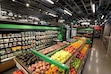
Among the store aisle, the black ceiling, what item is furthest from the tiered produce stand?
the black ceiling

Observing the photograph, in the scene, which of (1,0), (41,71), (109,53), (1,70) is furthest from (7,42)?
(109,53)

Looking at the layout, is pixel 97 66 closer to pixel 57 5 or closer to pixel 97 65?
pixel 97 65

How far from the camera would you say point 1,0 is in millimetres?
5465

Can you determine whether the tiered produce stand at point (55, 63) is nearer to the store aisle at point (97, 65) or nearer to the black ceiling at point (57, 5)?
the store aisle at point (97, 65)

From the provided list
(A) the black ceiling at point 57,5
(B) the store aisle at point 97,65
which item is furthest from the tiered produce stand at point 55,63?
(A) the black ceiling at point 57,5

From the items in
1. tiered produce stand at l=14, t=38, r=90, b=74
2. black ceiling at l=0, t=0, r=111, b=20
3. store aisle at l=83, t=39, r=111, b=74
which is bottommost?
store aisle at l=83, t=39, r=111, b=74

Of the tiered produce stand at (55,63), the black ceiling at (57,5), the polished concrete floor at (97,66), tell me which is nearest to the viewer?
the tiered produce stand at (55,63)

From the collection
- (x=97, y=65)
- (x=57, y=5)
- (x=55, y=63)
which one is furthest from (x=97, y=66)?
(x=57, y=5)

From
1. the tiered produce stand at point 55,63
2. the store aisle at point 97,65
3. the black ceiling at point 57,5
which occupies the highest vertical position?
the black ceiling at point 57,5

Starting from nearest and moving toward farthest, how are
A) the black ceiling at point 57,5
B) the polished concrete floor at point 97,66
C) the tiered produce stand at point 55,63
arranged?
the tiered produce stand at point 55,63 < the polished concrete floor at point 97,66 < the black ceiling at point 57,5

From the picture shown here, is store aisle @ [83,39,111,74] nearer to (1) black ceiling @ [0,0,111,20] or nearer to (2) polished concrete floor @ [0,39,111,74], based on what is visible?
(2) polished concrete floor @ [0,39,111,74]

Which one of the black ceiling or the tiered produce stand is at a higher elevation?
the black ceiling

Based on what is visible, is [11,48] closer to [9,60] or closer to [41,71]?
[9,60]

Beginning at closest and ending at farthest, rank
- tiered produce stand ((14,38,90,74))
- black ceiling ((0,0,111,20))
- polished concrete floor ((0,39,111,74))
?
tiered produce stand ((14,38,90,74)) < polished concrete floor ((0,39,111,74)) < black ceiling ((0,0,111,20))
